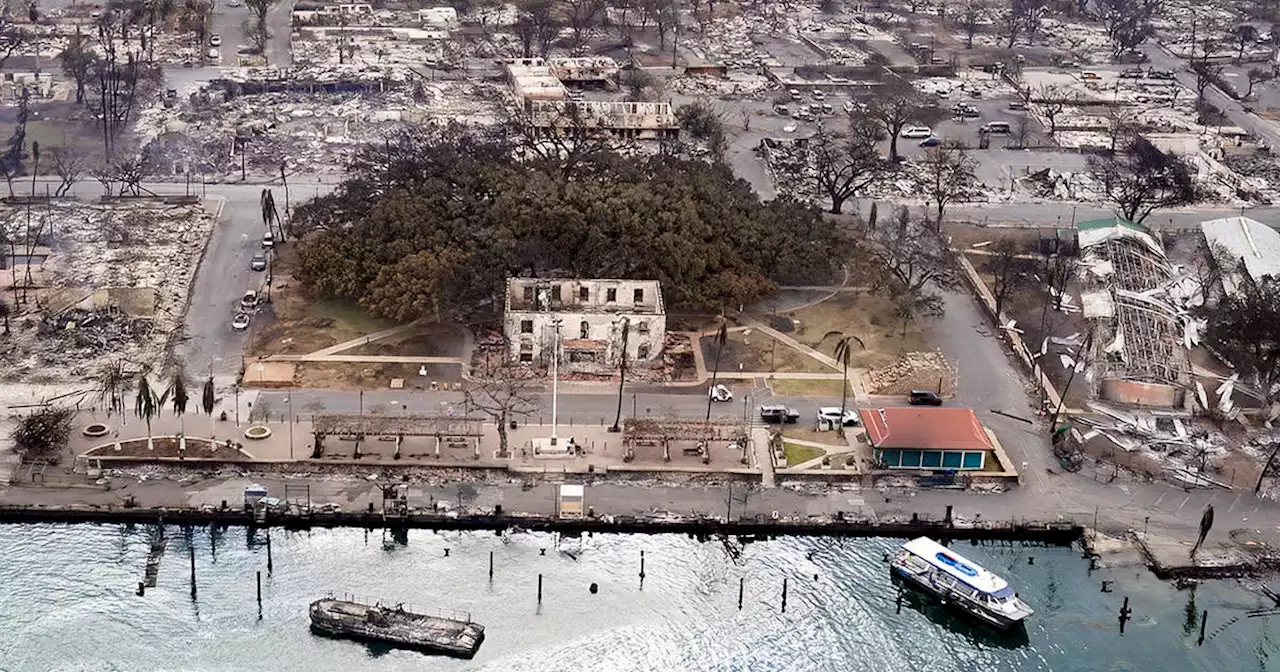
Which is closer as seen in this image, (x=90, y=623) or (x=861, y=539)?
(x=90, y=623)

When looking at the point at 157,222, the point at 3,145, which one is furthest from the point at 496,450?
the point at 3,145

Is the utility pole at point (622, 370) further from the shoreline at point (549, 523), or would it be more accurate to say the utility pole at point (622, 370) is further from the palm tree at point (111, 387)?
the palm tree at point (111, 387)

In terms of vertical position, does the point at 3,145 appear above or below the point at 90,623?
above

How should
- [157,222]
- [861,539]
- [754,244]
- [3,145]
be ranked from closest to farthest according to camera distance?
1. [861,539]
2. [754,244]
3. [157,222]
4. [3,145]

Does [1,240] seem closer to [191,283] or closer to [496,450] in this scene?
[191,283]

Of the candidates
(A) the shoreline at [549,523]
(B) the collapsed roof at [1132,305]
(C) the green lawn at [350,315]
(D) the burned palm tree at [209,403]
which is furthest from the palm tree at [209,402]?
(B) the collapsed roof at [1132,305]

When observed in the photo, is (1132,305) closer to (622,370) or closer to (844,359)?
(844,359)

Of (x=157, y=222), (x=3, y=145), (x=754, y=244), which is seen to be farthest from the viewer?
(x=3, y=145)

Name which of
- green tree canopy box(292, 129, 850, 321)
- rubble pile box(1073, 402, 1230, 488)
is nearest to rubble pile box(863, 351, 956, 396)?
rubble pile box(1073, 402, 1230, 488)
